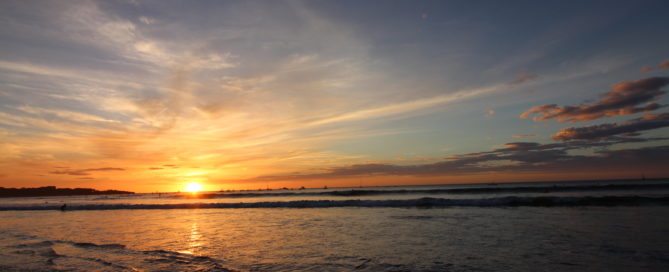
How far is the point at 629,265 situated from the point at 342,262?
7122 mm

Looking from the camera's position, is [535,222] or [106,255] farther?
[535,222]

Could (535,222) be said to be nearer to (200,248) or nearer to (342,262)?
(342,262)

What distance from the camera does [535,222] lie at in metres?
15.6

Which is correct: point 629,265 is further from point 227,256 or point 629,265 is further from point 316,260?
point 227,256

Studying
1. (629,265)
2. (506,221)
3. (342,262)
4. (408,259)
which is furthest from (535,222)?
(342,262)

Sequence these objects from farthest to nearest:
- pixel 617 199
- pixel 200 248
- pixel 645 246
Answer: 1. pixel 617 199
2. pixel 200 248
3. pixel 645 246

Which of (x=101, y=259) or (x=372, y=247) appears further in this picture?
(x=372, y=247)

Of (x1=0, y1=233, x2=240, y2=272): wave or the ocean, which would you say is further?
(x1=0, y1=233, x2=240, y2=272): wave

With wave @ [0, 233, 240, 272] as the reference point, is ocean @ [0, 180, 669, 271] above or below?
below

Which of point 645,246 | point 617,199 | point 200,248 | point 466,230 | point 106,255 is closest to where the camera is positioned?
point 645,246

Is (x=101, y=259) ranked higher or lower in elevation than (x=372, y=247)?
higher

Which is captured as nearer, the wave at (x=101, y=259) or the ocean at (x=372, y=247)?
the ocean at (x=372, y=247)

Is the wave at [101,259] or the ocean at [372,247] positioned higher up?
the wave at [101,259]

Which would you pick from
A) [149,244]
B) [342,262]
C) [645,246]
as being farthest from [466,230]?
[149,244]
